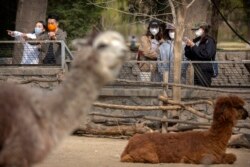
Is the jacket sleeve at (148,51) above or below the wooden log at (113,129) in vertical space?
→ above

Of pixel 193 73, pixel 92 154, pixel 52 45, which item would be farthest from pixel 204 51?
pixel 92 154

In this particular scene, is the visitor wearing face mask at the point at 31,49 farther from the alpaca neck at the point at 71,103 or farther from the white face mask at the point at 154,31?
the alpaca neck at the point at 71,103

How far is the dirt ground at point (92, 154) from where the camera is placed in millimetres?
9969

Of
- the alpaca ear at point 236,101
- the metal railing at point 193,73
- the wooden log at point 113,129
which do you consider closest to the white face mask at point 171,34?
the metal railing at point 193,73

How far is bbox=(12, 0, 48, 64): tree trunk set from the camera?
Answer: 17156mm

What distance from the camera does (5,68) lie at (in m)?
14.2

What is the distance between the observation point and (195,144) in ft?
32.5

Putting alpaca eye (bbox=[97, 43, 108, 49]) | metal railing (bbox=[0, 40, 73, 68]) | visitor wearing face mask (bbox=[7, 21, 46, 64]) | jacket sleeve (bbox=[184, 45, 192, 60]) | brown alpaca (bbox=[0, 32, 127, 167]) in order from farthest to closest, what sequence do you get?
visitor wearing face mask (bbox=[7, 21, 46, 64]) < metal railing (bbox=[0, 40, 73, 68]) < jacket sleeve (bbox=[184, 45, 192, 60]) < brown alpaca (bbox=[0, 32, 127, 167]) < alpaca eye (bbox=[97, 43, 108, 49])

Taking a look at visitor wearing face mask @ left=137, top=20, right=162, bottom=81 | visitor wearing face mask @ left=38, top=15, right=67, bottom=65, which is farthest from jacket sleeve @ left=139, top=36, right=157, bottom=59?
visitor wearing face mask @ left=38, top=15, right=67, bottom=65

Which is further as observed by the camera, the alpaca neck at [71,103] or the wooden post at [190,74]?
the wooden post at [190,74]

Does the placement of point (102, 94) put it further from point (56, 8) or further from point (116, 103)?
point (56, 8)

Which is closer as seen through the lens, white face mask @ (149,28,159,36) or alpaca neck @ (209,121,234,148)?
alpaca neck @ (209,121,234,148)

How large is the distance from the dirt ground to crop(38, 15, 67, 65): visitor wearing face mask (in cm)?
184

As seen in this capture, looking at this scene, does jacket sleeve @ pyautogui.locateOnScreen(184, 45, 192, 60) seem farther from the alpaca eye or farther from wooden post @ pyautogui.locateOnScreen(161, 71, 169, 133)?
the alpaca eye
